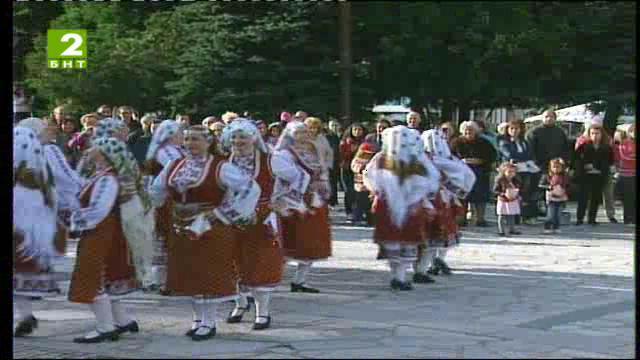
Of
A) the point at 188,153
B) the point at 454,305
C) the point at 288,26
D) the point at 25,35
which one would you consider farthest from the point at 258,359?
the point at 25,35

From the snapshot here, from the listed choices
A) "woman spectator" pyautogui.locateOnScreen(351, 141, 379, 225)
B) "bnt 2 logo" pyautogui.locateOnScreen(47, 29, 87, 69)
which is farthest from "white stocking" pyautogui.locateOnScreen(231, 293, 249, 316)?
"bnt 2 logo" pyautogui.locateOnScreen(47, 29, 87, 69)

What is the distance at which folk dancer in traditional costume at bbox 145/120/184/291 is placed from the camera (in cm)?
1162

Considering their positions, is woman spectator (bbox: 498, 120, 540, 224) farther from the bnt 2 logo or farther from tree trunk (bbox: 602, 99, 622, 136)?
the bnt 2 logo

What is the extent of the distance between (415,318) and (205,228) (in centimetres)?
217

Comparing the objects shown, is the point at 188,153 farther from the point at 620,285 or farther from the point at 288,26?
the point at 288,26

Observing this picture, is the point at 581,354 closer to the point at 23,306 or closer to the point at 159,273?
the point at 23,306

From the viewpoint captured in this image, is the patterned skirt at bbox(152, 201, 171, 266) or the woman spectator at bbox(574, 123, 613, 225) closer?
the patterned skirt at bbox(152, 201, 171, 266)

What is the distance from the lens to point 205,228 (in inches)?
367

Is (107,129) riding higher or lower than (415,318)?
higher

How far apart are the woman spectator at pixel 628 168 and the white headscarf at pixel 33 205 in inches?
493

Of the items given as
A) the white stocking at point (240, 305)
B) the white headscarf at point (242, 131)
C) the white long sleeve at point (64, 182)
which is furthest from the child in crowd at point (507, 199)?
the white long sleeve at point (64, 182)

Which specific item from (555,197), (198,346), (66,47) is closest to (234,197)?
(198,346)

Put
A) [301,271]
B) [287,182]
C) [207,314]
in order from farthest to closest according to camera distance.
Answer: [301,271], [287,182], [207,314]

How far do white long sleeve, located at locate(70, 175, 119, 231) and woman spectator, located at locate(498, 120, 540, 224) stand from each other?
11083mm
